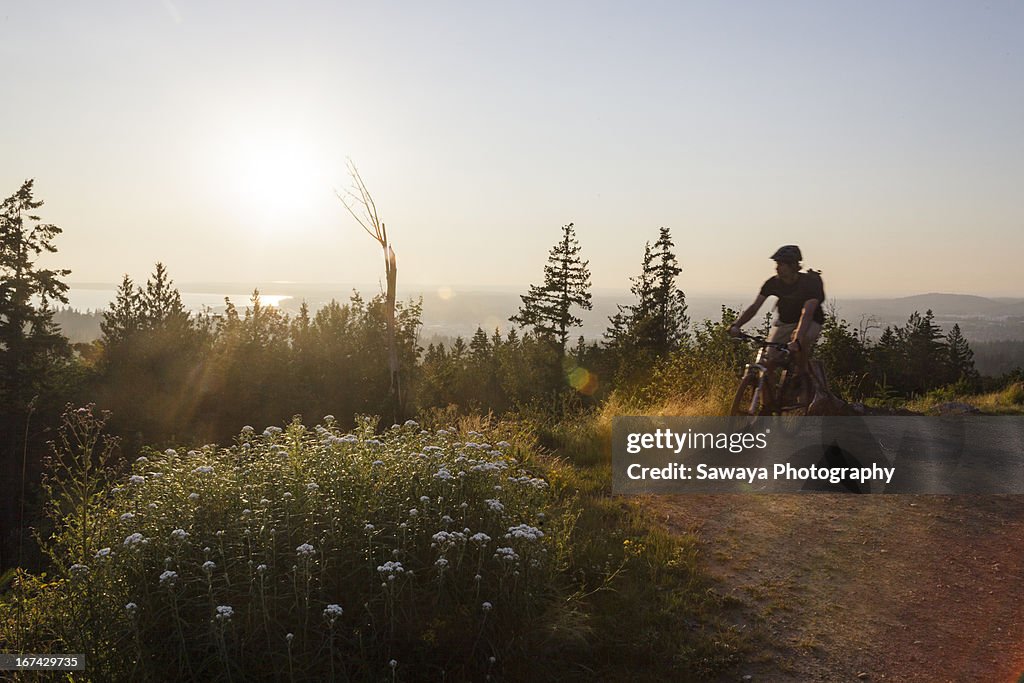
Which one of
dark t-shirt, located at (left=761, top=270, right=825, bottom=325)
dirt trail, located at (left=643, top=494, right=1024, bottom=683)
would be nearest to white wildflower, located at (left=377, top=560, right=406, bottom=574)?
dirt trail, located at (left=643, top=494, right=1024, bottom=683)

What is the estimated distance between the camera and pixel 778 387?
877 centimetres

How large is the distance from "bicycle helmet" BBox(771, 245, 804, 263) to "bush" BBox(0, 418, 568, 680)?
484cm

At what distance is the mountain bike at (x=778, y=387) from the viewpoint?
8.65 metres

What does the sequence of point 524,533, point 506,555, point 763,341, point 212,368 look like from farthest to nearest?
point 212,368 < point 763,341 < point 524,533 < point 506,555

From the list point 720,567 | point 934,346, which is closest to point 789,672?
point 720,567

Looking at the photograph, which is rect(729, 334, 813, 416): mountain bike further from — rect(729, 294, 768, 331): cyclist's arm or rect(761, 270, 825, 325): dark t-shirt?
rect(761, 270, 825, 325): dark t-shirt

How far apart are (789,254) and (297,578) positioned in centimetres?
→ 651

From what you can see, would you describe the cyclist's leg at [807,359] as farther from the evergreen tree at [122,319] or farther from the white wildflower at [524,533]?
the evergreen tree at [122,319]

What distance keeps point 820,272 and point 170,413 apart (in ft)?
70.9

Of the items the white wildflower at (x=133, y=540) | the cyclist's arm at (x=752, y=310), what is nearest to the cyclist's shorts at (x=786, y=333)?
the cyclist's arm at (x=752, y=310)

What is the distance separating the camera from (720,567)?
6.24 metres

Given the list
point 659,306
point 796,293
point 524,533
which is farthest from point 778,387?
point 659,306

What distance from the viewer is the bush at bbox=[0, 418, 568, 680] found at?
157 inches

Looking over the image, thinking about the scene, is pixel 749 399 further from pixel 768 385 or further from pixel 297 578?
pixel 297 578
